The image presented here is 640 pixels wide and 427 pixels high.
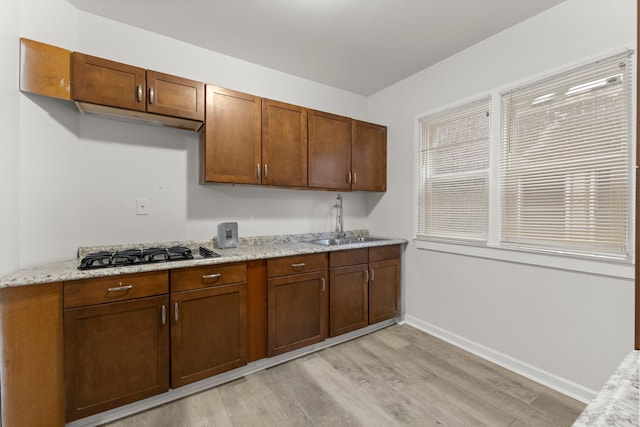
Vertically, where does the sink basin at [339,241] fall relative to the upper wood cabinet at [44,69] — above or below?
below

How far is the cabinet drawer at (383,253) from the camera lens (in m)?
2.77

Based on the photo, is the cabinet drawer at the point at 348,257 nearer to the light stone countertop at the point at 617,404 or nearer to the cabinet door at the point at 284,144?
the cabinet door at the point at 284,144

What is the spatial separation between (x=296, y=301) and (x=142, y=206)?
4.79ft

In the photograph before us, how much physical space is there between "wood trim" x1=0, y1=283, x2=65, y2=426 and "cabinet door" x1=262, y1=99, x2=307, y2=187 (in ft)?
5.16

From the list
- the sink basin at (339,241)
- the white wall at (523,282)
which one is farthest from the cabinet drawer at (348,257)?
the white wall at (523,282)

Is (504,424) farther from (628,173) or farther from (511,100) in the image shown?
(511,100)

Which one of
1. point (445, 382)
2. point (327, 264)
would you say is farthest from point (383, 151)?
point (445, 382)

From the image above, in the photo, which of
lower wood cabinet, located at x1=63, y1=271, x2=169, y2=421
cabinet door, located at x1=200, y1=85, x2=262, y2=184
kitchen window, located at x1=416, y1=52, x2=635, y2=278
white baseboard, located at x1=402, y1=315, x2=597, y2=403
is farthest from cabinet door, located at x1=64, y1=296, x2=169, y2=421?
kitchen window, located at x1=416, y1=52, x2=635, y2=278

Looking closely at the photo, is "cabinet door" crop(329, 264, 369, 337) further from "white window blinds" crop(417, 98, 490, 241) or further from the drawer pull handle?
the drawer pull handle

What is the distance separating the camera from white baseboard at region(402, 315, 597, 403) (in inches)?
71.4

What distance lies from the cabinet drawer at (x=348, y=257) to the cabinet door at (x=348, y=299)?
0.04m

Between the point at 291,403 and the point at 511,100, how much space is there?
9.01 feet

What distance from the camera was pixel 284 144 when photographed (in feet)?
8.23

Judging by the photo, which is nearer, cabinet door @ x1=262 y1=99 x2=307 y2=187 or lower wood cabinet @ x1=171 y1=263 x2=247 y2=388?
lower wood cabinet @ x1=171 y1=263 x2=247 y2=388
